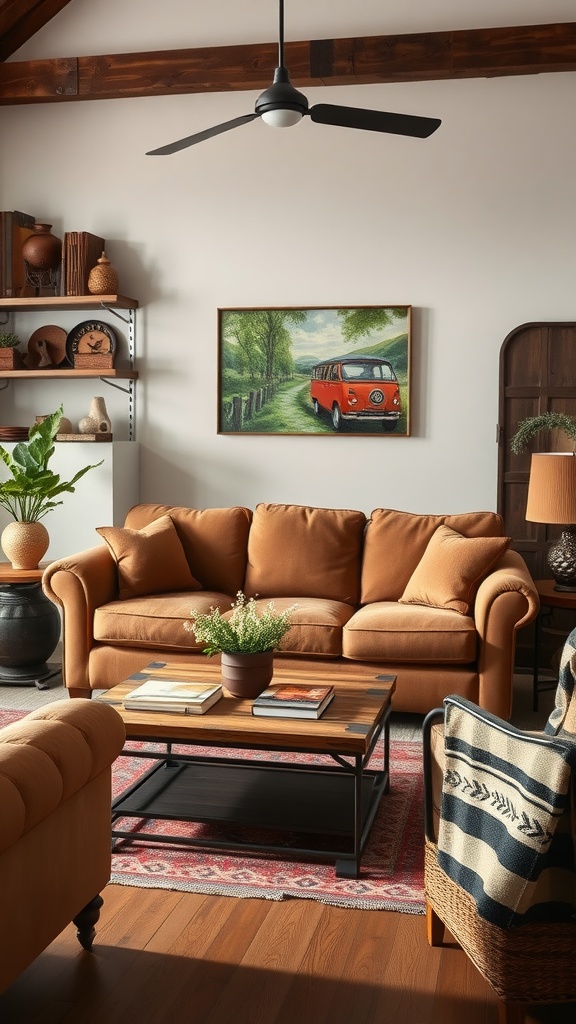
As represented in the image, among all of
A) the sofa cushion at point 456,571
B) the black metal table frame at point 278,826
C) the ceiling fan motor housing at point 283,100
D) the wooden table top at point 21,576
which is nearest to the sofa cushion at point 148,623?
the wooden table top at point 21,576

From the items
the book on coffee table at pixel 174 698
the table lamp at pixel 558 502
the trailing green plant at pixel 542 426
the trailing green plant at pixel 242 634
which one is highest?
the trailing green plant at pixel 542 426

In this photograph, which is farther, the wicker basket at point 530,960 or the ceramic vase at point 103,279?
the ceramic vase at point 103,279

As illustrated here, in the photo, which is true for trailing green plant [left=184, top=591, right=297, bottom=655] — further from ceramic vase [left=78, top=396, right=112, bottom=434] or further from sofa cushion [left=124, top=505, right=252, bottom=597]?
ceramic vase [left=78, top=396, right=112, bottom=434]

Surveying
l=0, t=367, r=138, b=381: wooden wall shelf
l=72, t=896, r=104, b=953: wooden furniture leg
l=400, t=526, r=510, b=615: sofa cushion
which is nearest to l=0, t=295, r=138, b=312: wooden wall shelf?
l=0, t=367, r=138, b=381: wooden wall shelf

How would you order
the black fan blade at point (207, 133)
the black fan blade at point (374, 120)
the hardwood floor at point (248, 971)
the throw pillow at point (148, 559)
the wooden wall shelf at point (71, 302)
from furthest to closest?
the wooden wall shelf at point (71, 302)
the throw pillow at point (148, 559)
the black fan blade at point (207, 133)
the black fan blade at point (374, 120)
the hardwood floor at point (248, 971)

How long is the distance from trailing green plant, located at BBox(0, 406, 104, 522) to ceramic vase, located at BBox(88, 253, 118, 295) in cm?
82

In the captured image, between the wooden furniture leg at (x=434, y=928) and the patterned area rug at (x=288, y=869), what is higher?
the wooden furniture leg at (x=434, y=928)

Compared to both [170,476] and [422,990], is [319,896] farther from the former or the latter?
[170,476]

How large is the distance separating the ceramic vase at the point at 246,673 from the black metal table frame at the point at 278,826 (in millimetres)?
232

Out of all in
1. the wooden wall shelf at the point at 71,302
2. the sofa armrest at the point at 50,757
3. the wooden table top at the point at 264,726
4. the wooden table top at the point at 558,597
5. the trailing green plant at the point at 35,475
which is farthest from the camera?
the wooden wall shelf at the point at 71,302

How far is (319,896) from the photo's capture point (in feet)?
9.27

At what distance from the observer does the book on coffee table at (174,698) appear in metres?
3.13

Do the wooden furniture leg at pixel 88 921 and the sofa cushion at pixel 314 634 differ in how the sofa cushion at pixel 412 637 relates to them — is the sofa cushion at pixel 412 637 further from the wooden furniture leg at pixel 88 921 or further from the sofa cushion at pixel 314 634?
the wooden furniture leg at pixel 88 921

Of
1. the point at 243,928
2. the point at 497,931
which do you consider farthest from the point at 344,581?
the point at 497,931
